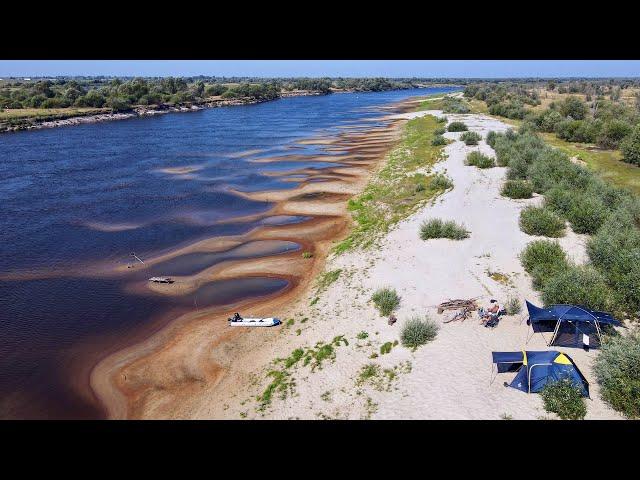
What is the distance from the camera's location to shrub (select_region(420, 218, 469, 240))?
30.9 meters

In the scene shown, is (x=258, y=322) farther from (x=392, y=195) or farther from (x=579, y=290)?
(x=392, y=195)

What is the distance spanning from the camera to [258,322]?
2486 centimetres

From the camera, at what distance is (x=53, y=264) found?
115 feet

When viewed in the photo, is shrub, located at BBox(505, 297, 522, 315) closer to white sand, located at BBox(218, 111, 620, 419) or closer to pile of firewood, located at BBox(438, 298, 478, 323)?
white sand, located at BBox(218, 111, 620, 419)

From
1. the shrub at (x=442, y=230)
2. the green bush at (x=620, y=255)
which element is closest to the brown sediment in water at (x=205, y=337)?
the shrub at (x=442, y=230)

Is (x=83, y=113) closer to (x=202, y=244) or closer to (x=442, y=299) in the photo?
(x=202, y=244)

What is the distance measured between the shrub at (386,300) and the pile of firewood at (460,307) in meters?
2.63

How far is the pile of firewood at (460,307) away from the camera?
2209 centimetres

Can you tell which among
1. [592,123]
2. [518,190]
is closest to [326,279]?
[518,190]

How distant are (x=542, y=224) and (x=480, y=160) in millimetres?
21864

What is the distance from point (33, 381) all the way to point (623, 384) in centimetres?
2916

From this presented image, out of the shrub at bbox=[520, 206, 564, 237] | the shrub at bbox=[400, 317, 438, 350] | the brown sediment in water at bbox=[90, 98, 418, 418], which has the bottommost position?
the brown sediment in water at bbox=[90, 98, 418, 418]

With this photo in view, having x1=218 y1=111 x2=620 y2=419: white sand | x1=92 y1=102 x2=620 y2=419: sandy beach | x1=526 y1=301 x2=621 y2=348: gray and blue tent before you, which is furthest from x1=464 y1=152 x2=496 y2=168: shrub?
x1=526 y1=301 x2=621 y2=348: gray and blue tent

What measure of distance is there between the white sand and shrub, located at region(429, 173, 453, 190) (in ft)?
20.6
